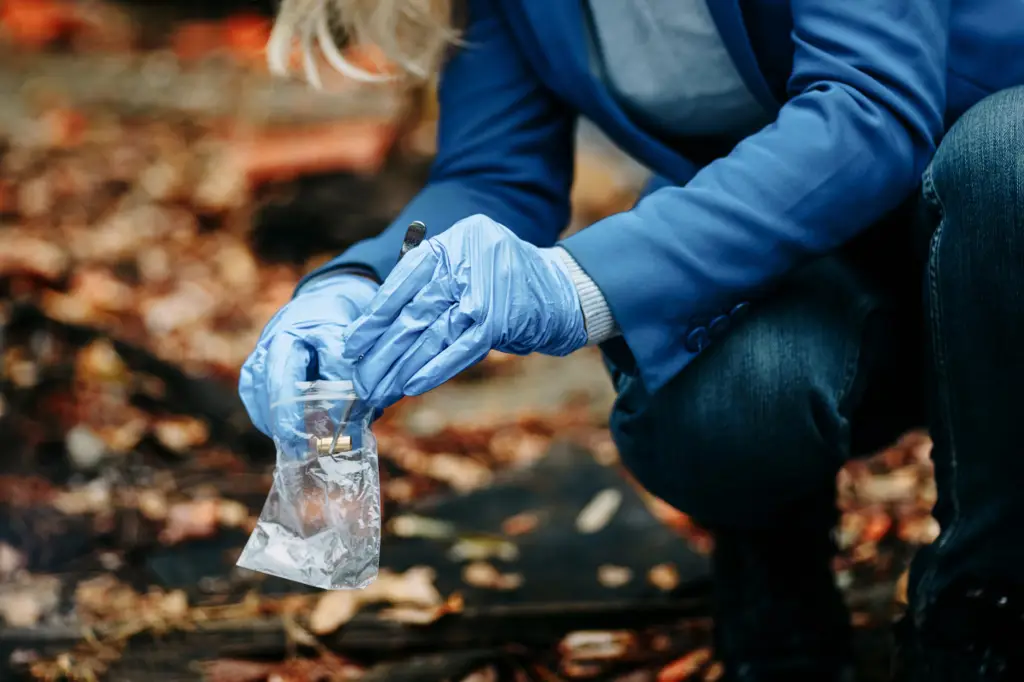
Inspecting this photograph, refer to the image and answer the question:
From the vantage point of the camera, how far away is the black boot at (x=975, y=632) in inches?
44.9

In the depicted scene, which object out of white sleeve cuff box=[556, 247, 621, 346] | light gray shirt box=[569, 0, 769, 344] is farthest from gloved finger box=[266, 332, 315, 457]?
light gray shirt box=[569, 0, 769, 344]

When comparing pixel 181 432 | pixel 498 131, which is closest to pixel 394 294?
pixel 498 131

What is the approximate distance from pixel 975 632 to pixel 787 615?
0.31 meters

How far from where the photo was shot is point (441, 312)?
103 centimetres

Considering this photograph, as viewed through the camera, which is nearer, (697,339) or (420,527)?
(697,339)

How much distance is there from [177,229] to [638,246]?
326 centimetres

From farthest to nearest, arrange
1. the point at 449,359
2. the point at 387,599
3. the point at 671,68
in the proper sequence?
the point at 387,599, the point at 671,68, the point at 449,359

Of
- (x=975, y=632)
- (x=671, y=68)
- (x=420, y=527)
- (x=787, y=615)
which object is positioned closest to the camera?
Answer: (x=975, y=632)

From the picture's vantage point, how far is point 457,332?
1026 mm

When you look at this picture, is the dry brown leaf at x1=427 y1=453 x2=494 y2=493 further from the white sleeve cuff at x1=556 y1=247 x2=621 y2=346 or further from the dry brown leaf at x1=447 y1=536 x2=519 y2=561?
the white sleeve cuff at x1=556 y1=247 x2=621 y2=346

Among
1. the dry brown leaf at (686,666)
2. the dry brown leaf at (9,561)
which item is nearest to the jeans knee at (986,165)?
the dry brown leaf at (686,666)

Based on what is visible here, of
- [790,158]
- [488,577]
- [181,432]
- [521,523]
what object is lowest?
[181,432]

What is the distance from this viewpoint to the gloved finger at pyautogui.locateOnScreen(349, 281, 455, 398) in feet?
3.35

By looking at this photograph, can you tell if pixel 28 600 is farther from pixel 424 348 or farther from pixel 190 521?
pixel 424 348
